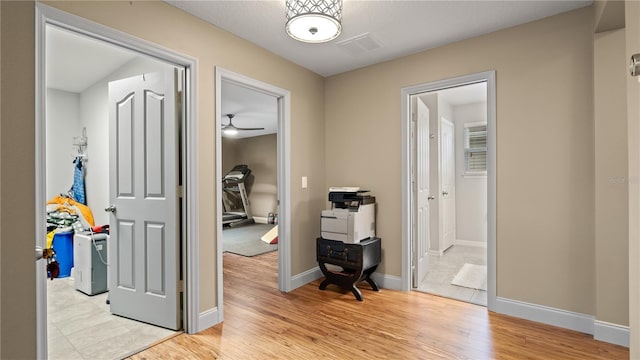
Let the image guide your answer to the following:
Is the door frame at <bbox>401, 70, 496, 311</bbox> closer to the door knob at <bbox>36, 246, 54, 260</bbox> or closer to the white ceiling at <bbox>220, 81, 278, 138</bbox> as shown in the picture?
the white ceiling at <bbox>220, 81, 278, 138</bbox>

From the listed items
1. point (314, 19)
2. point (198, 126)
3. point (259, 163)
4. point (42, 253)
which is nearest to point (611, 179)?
point (314, 19)

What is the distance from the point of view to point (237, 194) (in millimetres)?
8672

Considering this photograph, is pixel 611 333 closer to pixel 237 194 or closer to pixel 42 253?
pixel 42 253

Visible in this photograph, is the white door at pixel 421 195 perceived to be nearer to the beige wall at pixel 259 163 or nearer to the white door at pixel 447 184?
the white door at pixel 447 184

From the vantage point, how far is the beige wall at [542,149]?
2293 millimetres

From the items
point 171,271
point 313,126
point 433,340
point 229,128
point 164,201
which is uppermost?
point 229,128

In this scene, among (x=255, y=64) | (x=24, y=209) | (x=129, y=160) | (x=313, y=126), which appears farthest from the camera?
(x=313, y=126)

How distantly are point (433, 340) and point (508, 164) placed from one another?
1.56 metres

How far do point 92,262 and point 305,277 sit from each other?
7.18 feet

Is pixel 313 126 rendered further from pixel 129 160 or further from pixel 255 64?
pixel 129 160

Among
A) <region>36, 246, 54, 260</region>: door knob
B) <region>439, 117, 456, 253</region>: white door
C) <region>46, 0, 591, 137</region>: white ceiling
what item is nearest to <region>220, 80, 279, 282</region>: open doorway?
<region>46, 0, 591, 137</region>: white ceiling

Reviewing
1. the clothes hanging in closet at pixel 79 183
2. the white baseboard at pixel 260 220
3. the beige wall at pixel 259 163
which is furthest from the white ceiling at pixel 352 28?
the white baseboard at pixel 260 220

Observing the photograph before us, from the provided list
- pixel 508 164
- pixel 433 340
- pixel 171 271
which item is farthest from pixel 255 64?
pixel 433 340

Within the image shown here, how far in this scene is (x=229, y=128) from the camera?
6215 mm
